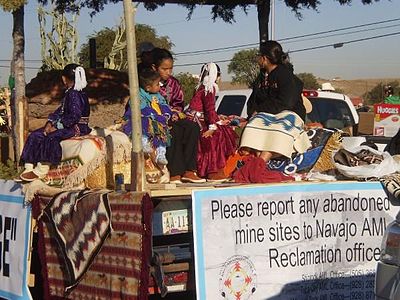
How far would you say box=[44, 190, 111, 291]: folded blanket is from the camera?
20.1 feet

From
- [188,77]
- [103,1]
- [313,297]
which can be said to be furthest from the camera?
[188,77]

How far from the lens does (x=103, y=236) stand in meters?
6.09

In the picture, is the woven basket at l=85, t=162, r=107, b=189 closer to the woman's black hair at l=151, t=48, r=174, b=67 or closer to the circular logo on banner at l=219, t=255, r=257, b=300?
the circular logo on banner at l=219, t=255, r=257, b=300

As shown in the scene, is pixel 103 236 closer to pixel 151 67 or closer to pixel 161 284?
pixel 161 284

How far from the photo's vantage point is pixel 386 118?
20.4 metres

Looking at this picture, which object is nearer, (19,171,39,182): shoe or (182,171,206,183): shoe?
(19,171,39,182): shoe

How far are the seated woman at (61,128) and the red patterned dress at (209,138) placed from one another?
1.06 meters

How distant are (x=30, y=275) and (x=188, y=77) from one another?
28.2m

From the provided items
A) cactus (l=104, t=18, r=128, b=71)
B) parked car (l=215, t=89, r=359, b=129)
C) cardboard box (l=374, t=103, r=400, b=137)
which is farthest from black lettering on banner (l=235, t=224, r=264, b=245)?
cardboard box (l=374, t=103, r=400, b=137)

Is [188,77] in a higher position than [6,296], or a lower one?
higher

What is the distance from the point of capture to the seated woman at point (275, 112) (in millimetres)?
7629

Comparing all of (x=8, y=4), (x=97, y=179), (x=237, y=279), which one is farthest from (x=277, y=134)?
(x=8, y=4)

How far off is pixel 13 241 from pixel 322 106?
7.14 metres

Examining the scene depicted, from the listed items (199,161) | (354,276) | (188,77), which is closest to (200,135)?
(199,161)
